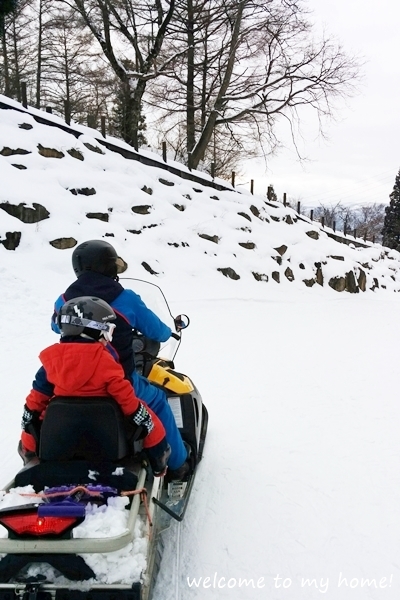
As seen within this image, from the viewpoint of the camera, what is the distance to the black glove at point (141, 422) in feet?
7.19

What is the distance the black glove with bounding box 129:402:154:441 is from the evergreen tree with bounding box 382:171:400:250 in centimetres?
5324

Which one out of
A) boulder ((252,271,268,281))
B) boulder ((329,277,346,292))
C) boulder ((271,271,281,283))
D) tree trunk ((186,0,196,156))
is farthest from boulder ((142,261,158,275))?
tree trunk ((186,0,196,156))

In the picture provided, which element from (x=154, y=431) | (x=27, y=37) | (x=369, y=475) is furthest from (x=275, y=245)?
(x=27, y=37)

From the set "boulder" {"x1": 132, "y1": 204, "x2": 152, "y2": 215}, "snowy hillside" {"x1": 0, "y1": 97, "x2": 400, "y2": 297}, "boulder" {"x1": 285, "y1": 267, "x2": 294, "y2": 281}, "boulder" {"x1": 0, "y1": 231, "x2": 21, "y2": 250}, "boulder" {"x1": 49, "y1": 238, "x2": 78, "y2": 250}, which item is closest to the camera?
"boulder" {"x1": 0, "y1": 231, "x2": 21, "y2": 250}

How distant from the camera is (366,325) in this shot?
9.49m

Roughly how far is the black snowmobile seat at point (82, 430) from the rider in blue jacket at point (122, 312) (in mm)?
427

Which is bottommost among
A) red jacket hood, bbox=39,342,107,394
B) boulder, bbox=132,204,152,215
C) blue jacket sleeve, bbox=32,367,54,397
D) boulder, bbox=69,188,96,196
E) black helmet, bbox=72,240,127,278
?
blue jacket sleeve, bbox=32,367,54,397

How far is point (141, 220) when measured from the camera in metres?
12.4

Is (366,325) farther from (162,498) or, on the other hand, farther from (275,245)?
(162,498)

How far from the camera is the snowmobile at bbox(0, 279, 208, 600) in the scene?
1.71 m

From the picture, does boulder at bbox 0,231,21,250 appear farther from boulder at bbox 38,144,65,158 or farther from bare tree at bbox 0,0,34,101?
bare tree at bbox 0,0,34,101

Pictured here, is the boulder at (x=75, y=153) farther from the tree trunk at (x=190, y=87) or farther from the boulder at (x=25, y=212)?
the tree trunk at (x=190, y=87)

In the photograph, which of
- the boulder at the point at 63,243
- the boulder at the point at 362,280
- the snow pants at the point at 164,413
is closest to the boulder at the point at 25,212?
the boulder at the point at 63,243

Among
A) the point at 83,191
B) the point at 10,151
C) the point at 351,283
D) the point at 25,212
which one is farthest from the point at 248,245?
the point at 10,151
